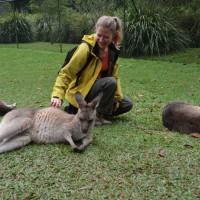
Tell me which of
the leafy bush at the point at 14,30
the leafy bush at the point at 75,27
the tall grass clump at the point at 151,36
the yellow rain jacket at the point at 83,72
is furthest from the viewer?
the leafy bush at the point at 14,30

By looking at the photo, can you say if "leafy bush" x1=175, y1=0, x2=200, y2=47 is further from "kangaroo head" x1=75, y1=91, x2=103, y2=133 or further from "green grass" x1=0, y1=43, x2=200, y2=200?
"kangaroo head" x1=75, y1=91, x2=103, y2=133

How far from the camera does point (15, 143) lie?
12.3 ft

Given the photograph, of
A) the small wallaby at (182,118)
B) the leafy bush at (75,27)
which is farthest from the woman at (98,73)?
the leafy bush at (75,27)

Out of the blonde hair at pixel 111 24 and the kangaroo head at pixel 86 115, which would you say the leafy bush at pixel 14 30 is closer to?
the blonde hair at pixel 111 24

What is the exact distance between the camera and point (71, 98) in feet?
15.0

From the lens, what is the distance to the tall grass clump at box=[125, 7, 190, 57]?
1198 cm

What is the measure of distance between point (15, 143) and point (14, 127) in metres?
0.17

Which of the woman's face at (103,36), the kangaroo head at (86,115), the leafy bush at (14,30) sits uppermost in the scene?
the woman's face at (103,36)

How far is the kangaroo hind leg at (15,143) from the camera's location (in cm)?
368

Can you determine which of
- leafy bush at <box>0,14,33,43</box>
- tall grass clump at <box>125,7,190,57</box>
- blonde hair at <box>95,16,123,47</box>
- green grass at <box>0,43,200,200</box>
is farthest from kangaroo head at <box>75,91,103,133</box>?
leafy bush at <box>0,14,33,43</box>

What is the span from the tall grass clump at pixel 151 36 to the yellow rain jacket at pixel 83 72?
296 inches

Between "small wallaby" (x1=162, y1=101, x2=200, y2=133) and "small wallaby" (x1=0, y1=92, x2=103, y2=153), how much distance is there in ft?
3.75

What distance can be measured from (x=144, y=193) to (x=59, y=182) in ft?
2.36

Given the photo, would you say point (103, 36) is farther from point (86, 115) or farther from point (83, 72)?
point (86, 115)
